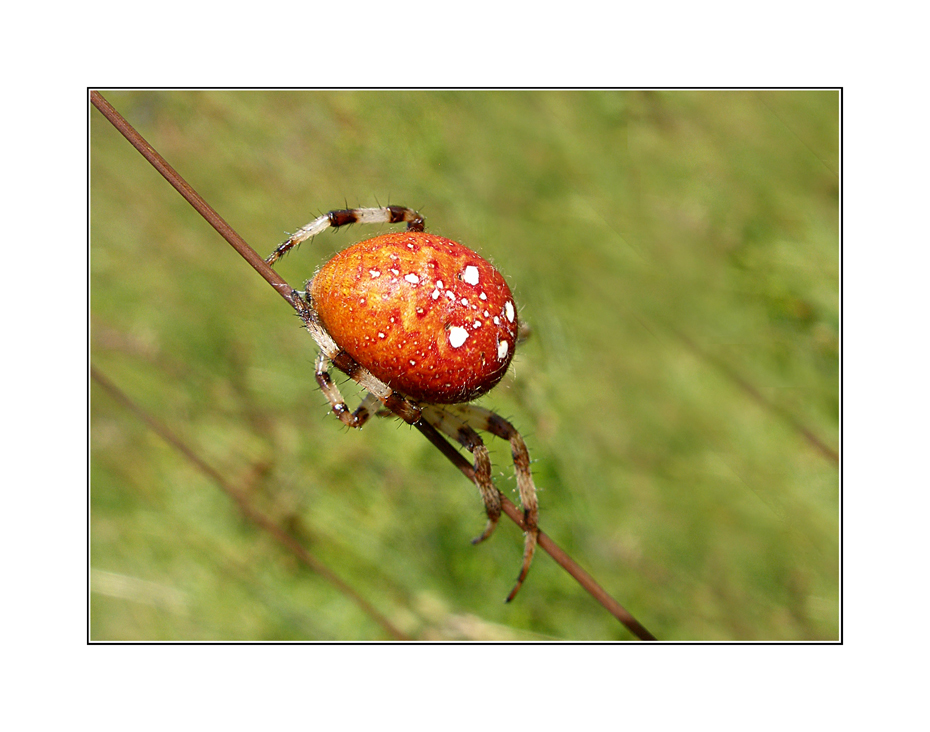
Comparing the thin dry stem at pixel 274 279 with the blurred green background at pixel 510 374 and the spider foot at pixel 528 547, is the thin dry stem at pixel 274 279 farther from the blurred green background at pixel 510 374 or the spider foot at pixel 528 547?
the blurred green background at pixel 510 374

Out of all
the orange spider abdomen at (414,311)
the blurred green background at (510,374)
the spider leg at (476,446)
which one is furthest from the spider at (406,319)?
the blurred green background at (510,374)

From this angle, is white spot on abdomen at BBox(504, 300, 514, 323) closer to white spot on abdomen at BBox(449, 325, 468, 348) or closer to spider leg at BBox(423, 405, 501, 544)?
→ white spot on abdomen at BBox(449, 325, 468, 348)

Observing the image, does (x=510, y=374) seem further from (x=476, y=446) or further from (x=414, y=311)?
(x=414, y=311)

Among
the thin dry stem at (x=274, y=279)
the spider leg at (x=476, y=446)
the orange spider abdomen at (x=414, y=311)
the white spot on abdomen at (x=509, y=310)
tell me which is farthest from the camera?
the spider leg at (x=476, y=446)

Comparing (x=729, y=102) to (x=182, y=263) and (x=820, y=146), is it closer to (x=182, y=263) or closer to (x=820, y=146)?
(x=820, y=146)

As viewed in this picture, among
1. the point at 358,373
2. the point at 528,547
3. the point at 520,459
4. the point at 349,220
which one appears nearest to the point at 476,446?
the point at 520,459

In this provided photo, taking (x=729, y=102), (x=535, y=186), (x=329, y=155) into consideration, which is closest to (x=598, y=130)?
(x=535, y=186)
